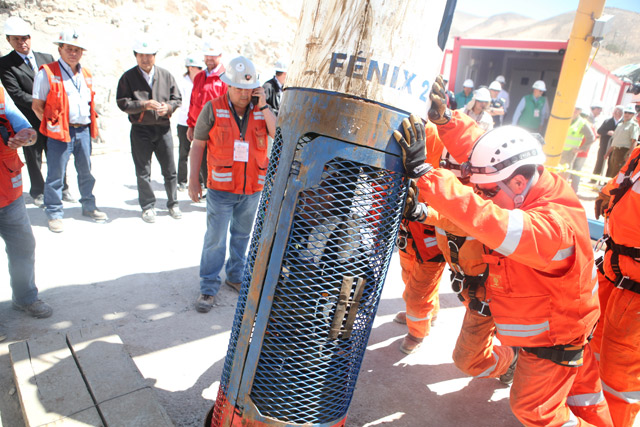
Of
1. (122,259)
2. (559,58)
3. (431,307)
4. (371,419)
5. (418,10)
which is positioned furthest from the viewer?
(559,58)

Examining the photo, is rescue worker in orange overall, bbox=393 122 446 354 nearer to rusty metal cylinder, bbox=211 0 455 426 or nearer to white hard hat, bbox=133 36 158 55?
rusty metal cylinder, bbox=211 0 455 426

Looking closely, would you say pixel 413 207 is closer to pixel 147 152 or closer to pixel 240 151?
pixel 240 151

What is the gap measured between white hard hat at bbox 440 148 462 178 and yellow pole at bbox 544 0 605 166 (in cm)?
397

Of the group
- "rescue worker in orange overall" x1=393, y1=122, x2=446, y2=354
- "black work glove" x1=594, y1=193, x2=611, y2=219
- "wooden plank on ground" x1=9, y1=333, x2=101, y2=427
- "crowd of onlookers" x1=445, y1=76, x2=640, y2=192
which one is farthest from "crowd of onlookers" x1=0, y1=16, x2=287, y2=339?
"crowd of onlookers" x1=445, y1=76, x2=640, y2=192

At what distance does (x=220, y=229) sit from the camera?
12.7ft

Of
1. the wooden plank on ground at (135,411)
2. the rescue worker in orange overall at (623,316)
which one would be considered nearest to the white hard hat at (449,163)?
the rescue worker in orange overall at (623,316)

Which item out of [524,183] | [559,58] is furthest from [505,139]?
[559,58]

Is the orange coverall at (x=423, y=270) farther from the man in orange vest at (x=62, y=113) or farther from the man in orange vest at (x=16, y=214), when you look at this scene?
the man in orange vest at (x=62, y=113)

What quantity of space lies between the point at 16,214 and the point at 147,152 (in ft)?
8.32

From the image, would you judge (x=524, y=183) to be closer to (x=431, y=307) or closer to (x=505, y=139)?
(x=505, y=139)

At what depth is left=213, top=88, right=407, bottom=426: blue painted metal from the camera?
158 centimetres

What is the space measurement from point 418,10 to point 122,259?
165 inches

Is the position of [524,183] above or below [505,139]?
below

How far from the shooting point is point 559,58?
47.4 feet
